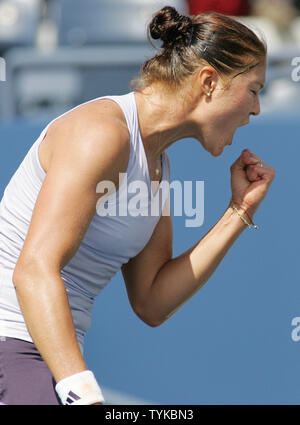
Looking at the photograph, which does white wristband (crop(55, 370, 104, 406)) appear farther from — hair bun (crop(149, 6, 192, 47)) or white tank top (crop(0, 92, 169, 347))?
hair bun (crop(149, 6, 192, 47))

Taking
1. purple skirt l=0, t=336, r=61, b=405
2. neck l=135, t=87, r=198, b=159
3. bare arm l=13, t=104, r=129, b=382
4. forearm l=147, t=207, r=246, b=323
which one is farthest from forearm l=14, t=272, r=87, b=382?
forearm l=147, t=207, r=246, b=323

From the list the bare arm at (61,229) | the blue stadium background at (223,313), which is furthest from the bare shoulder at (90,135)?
the blue stadium background at (223,313)

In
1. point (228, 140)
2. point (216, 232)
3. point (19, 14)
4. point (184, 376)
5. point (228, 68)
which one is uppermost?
point (19, 14)

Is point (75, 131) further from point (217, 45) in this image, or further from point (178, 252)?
point (178, 252)

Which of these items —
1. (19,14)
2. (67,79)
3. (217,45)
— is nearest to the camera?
(217,45)

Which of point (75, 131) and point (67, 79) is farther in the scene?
point (67, 79)

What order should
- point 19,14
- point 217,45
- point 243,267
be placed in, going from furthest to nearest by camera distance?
point 19,14
point 243,267
point 217,45

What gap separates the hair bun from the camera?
65.4 inches

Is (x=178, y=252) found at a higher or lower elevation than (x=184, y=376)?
higher

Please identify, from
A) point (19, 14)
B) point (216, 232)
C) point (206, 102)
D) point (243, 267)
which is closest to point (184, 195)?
point (243, 267)

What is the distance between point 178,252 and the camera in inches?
103

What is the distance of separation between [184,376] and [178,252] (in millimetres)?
410

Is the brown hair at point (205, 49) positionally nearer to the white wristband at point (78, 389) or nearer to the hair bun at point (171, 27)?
the hair bun at point (171, 27)

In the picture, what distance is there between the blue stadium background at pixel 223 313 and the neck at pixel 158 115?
0.88 m
